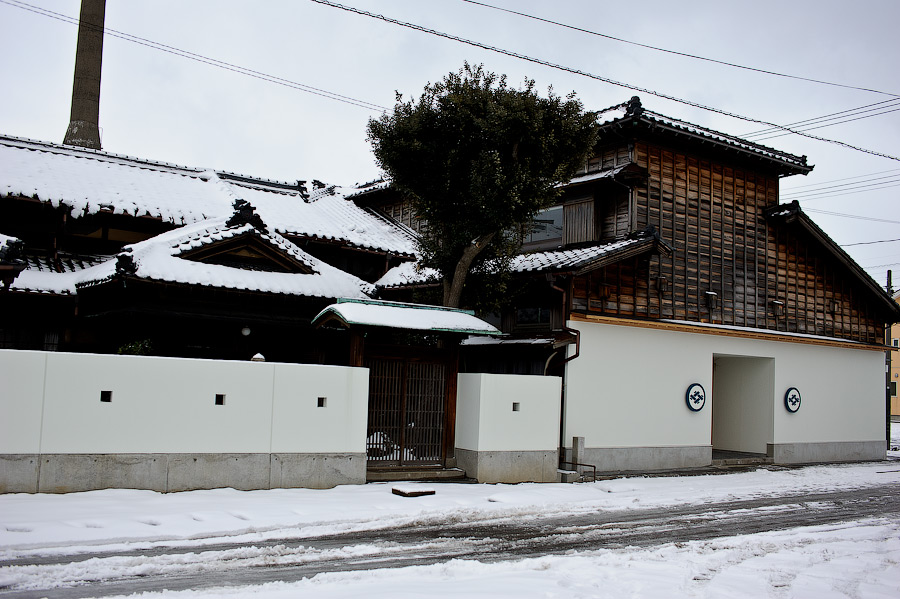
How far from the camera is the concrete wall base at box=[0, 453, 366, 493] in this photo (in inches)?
408

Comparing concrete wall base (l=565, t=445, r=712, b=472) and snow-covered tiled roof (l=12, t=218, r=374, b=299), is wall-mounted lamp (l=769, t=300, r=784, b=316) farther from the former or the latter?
snow-covered tiled roof (l=12, t=218, r=374, b=299)

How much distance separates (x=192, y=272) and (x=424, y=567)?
10.1 metres

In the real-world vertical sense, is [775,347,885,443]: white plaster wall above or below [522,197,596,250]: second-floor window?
below

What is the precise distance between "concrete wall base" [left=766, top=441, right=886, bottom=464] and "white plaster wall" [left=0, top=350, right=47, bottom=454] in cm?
1836

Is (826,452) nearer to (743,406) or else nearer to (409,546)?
(743,406)

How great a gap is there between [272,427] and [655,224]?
37.4ft

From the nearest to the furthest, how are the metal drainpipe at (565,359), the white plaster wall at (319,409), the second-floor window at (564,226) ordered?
the white plaster wall at (319,409), the metal drainpipe at (565,359), the second-floor window at (564,226)

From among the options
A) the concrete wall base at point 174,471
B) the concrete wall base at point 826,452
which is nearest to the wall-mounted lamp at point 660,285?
the concrete wall base at point 826,452

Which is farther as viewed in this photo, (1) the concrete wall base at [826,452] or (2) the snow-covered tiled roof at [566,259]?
(1) the concrete wall base at [826,452]

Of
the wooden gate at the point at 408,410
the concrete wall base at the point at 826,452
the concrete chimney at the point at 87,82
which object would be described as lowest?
Answer: the concrete wall base at the point at 826,452

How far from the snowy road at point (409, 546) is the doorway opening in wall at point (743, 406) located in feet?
23.6

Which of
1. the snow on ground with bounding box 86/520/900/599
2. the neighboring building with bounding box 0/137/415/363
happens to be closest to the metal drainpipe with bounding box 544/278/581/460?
the neighboring building with bounding box 0/137/415/363

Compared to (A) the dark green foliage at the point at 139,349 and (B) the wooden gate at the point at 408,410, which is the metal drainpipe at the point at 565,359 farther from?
(A) the dark green foliage at the point at 139,349

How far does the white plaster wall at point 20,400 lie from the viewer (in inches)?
403
